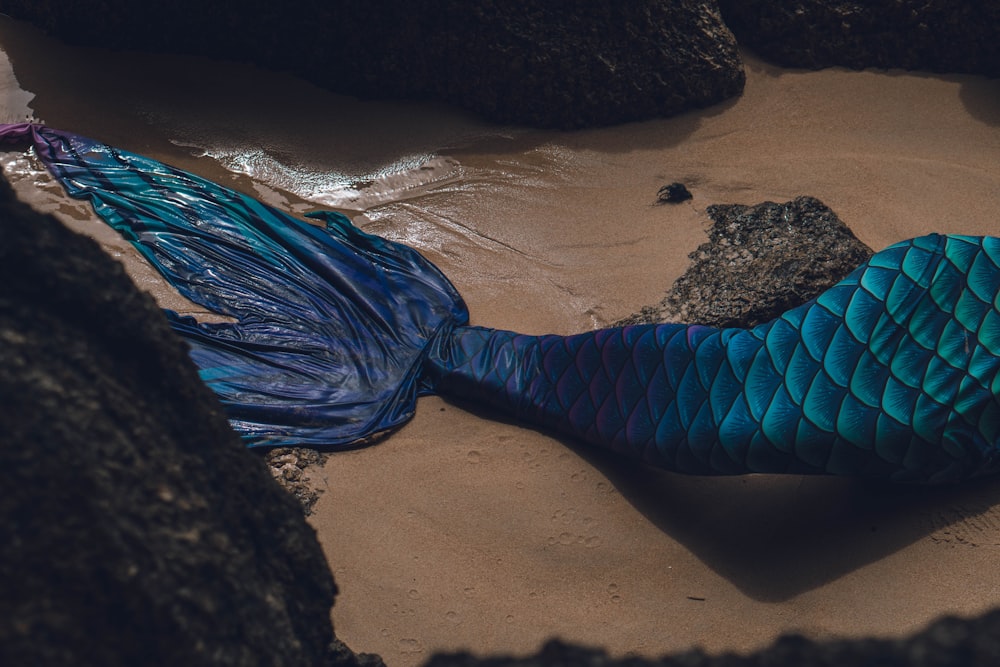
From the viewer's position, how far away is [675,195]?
4547 millimetres

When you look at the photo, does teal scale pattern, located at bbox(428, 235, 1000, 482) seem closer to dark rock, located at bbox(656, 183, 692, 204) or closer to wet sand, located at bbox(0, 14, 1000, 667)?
wet sand, located at bbox(0, 14, 1000, 667)

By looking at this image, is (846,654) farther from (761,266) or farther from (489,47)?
(489,47)

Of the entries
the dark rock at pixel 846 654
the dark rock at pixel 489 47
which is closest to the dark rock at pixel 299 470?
the dark rock at pixel 846 654

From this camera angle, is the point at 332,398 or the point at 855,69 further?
the point at 855,69

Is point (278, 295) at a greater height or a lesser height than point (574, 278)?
lesser

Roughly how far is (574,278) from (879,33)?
2.45m

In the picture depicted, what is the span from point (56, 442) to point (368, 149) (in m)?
3.43

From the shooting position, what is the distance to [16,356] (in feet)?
5.67

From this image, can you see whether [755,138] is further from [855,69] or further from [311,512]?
[311,512]

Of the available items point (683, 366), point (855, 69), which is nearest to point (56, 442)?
point (683, 366)

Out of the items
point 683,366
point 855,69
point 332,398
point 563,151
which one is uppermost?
point 855,69

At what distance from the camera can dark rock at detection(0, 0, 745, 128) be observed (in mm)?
4949

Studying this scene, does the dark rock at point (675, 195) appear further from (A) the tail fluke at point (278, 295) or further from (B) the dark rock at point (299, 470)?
(B) the dark rock at point (299, 470)

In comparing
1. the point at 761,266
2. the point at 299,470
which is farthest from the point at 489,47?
the point at 299,470
